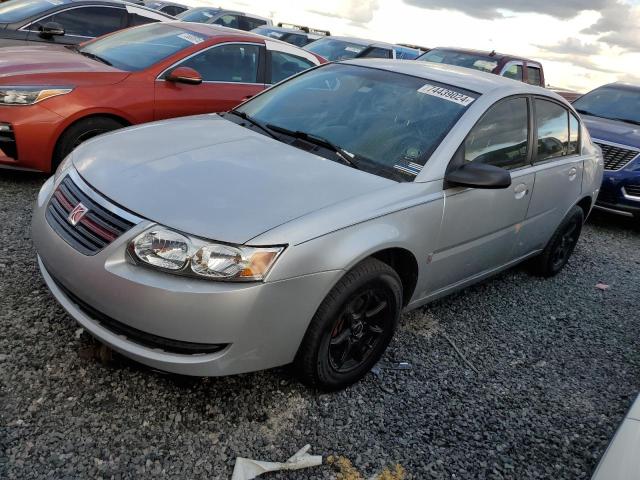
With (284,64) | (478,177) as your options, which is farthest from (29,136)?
(478,177)

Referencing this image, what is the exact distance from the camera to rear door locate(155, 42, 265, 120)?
17.2 feet

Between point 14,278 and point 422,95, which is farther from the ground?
point 422,95

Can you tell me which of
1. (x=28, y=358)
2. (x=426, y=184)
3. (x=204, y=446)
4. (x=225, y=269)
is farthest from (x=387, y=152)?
(x=28, y=358)

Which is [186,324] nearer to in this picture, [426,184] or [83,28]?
[426,184]

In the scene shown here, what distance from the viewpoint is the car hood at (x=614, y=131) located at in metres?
6.93

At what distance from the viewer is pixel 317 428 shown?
2.65m

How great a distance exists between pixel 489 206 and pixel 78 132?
3320 millimetres

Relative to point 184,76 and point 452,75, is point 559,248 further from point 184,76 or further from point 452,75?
point 184,76

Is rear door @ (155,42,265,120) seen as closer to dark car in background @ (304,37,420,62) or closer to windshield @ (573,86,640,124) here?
dark car in background @ (304,37,420,62)

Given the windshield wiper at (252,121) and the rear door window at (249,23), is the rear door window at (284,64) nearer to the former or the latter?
the windshield wiper at (252,121)

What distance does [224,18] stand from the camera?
1423 cm

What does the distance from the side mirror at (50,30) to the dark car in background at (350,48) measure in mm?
4732

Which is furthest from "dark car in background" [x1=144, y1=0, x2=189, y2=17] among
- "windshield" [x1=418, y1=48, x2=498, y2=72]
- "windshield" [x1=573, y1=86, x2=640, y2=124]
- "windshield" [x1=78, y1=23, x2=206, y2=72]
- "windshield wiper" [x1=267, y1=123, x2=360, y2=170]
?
"windshield wiper" [x1=267, y1=123, x2=360, y2=170]

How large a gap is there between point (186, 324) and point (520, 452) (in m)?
1.70
